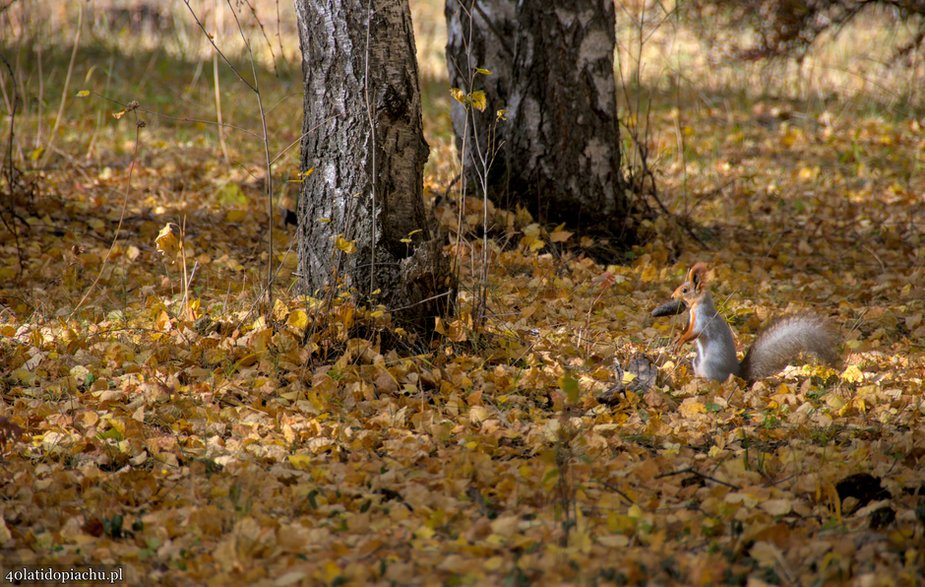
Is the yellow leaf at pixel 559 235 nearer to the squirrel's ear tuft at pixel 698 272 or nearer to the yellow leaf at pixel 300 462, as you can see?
the squirrel's ear tuft at pixel 698 272

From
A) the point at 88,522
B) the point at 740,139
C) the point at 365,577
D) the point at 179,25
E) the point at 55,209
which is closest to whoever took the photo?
the point at 365,577

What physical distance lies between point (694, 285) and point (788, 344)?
408 mm

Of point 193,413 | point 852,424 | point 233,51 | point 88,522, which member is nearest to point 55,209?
point 193,413

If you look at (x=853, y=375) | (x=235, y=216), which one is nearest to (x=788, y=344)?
(x=853, y=375)

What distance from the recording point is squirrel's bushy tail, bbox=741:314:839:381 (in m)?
3.34

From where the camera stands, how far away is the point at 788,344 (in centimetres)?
334

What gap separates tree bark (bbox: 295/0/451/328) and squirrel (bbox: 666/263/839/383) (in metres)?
0.98

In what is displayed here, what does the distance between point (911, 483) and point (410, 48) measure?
2211mm

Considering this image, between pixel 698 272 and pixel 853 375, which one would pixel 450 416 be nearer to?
pixel 698 272

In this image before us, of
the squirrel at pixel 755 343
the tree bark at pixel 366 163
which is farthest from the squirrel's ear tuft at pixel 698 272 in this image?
the tree bark at pixel 366 163

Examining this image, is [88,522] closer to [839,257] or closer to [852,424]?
[852,424]

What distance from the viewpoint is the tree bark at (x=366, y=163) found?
325 centimetres

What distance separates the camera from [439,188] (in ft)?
18.7

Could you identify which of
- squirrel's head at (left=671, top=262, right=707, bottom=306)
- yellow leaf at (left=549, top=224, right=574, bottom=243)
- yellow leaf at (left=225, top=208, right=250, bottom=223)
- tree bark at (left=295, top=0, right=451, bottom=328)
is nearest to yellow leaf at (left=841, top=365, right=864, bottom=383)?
squirrel's head at (left=671, top=262, right=707, bottom=306)
